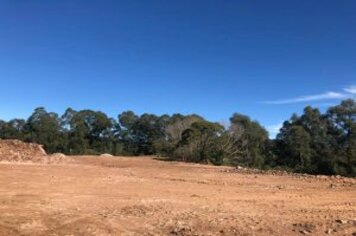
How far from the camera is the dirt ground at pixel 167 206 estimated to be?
1041 cm

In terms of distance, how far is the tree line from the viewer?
41.1 metres

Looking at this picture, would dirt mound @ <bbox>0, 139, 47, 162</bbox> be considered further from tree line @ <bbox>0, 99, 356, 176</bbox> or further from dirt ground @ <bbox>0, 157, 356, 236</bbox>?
tree line @ <bbox>0, 99, 356, 176</bbox>

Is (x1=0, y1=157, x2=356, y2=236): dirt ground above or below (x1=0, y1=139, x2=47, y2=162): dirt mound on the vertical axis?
below

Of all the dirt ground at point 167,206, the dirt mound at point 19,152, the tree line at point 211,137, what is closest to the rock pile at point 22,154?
the dirt mound at point 19,152

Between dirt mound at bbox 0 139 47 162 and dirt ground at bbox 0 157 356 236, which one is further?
dirt mound at bbox 0 139 47 162

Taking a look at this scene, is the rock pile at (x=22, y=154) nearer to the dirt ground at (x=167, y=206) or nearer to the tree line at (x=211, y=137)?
the dirt ground at (x=167, y=206)

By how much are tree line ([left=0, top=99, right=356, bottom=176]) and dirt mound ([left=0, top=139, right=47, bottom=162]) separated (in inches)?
643

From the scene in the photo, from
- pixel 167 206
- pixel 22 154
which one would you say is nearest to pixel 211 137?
pixel 22 154

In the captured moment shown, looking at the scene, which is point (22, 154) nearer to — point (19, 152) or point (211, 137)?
point (19, 152)

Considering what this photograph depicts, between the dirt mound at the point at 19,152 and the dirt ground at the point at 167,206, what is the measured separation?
528cm

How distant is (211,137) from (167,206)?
29.2 meters

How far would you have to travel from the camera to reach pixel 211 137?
41469 mm

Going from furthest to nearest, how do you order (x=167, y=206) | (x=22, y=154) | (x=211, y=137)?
(x=211, y=137) < (x=22, y=154) < (x=167, y=206)

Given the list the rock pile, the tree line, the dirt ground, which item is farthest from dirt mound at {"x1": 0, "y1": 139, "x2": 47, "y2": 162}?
the tree line
